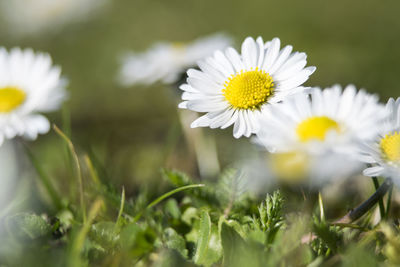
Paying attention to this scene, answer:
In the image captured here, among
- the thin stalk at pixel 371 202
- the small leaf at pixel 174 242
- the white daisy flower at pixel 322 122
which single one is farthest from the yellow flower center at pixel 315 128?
the small leaf at pixel 174 242

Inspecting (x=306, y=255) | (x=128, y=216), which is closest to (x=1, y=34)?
(x=128, y=216)

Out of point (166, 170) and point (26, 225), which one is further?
point (166, 170)

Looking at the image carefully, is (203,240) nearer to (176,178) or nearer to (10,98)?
(176,178)

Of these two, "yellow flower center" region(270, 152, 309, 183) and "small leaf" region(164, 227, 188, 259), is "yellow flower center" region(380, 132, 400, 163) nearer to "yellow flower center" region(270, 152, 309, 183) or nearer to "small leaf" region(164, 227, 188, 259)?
"yellow flower center" region(270, 152, 309, 183)

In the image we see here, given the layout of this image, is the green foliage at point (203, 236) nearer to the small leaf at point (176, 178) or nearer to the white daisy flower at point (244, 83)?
the small leaf at point (176, 178)

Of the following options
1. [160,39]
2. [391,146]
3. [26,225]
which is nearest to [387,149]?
[391,146]

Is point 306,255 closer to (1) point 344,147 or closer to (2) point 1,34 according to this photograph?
(1) point 344,147
